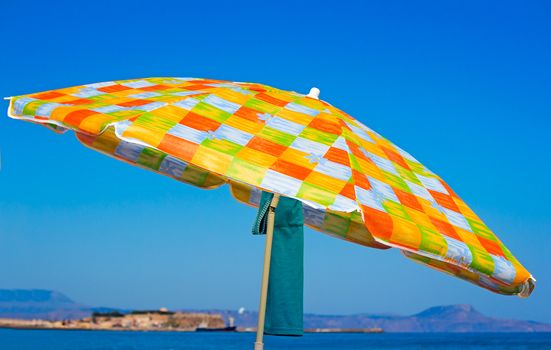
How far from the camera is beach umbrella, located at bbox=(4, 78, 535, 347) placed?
2.97m

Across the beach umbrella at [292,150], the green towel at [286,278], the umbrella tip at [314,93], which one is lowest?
the green towel at [286,278]

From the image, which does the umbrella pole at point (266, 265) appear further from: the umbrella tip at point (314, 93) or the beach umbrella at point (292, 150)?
the umbrella tip at point (314, 93)

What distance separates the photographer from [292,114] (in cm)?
348

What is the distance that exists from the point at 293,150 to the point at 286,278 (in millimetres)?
833

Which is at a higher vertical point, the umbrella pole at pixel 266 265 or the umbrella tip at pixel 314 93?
the umbrella tip at pixel 314 93

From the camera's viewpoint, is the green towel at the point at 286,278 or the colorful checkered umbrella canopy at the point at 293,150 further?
the green towel at the point at 286,278

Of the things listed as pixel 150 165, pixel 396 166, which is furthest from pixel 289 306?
pixel 150 165

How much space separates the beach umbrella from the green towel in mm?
79

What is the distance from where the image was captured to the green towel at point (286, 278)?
3695 mm

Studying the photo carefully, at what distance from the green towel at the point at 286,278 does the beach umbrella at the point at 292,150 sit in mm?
79

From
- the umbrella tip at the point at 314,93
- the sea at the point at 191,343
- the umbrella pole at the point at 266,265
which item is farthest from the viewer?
the sea at the point at 191,343

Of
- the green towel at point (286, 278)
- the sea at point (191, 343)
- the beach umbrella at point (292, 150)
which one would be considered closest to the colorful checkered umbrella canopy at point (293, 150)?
the beach umbrella at point (292, 150)

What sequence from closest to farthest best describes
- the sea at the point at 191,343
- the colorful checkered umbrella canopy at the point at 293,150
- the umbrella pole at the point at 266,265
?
the colorful checkered umbrella canopy at the point at 293,150
the umbrella pole at the point at 266,265
the sea at the point at 191,343

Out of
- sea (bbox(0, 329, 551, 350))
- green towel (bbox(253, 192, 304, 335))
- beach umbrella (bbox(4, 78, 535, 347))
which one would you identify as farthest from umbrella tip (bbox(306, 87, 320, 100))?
sea (bbox(0, 329, 551, 350))
